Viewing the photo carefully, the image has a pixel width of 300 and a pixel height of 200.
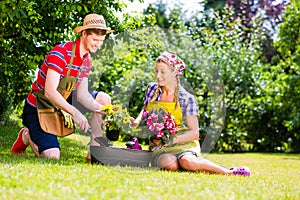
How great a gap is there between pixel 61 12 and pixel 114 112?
221 cm

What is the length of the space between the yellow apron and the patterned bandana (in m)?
0.34

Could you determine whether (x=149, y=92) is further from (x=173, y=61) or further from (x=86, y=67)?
(x=86, y=67)

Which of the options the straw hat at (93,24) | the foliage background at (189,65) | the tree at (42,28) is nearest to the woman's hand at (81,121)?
the foliage background at (189,65)

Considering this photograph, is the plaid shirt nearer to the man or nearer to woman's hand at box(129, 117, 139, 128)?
woman's hand at box(129, 117, 139, 128)

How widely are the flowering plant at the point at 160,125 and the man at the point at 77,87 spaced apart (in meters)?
0.41

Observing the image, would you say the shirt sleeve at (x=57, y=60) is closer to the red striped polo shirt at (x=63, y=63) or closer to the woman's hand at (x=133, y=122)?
the red striped polo shirt at (x=63, y=63)

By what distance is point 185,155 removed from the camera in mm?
4203

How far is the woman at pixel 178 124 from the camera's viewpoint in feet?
13.5

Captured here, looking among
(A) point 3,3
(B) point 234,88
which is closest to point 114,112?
(A) point 3,3

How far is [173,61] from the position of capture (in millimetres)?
3994

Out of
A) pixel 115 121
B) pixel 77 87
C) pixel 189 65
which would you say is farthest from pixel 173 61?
pixel 77 87

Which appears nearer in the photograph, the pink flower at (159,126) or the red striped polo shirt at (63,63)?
the pink flower at (159,126)

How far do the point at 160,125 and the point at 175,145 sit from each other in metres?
0.31

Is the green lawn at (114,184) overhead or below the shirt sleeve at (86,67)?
below
